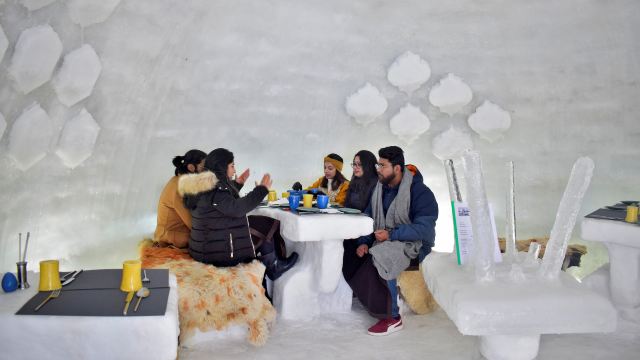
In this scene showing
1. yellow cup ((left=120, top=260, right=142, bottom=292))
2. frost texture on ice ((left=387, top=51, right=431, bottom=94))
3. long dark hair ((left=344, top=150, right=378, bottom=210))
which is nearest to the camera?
yellow cup ((left=120, top=260, right=142, bottom=292))

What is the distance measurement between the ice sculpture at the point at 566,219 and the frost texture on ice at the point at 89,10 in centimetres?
405

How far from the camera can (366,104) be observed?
5852 mm

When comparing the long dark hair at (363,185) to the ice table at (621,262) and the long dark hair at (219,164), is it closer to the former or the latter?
the long dark hair at (219,164)

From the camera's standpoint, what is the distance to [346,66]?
19.0 feet

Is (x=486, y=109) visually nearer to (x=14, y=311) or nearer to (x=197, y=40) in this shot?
(x=197, y=40)

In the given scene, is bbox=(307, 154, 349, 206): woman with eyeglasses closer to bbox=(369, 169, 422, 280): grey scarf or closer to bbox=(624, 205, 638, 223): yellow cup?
bbox=(369, 169, 422, 280): grey scarf

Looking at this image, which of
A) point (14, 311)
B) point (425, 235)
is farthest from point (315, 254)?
point (14, 311)

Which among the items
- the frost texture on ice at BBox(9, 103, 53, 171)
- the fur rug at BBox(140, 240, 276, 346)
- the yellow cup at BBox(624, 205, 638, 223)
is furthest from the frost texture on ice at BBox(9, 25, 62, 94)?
the yellow cup at BBox(624, 205, 638, 223)

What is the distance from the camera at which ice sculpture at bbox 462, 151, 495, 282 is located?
7.25 ft

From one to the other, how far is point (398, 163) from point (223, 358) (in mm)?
1687

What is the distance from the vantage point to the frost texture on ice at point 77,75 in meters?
4.38

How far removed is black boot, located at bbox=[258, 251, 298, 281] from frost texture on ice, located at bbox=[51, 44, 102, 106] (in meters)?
2.23

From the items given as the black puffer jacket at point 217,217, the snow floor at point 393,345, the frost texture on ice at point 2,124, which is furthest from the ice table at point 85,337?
the frost texture on ice at point 2,124

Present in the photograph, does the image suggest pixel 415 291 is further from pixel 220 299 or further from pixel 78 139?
pixel 78 139
